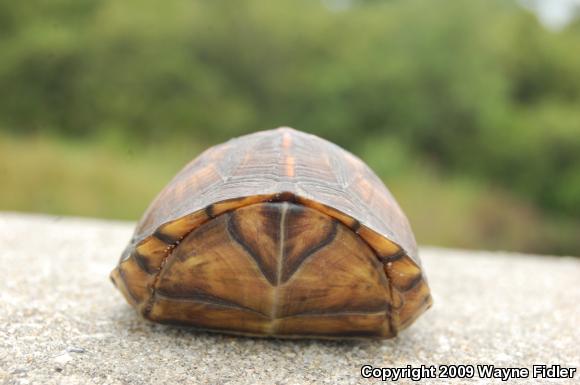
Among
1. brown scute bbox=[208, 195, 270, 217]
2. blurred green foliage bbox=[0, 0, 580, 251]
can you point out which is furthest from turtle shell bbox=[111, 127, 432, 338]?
blurred green foliage bbox=[0, 0, 580, 251]

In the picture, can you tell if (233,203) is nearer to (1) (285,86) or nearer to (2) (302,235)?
(2) (302,235)

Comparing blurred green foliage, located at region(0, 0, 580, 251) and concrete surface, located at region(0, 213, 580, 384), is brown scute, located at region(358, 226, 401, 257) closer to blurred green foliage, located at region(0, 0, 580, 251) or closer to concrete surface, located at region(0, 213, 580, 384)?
concrete surface, located at region(0, 213, 580, 384)

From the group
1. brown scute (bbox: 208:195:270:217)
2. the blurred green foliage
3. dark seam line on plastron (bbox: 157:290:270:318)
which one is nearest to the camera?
brown scute (bbox: 208:195:270:217)

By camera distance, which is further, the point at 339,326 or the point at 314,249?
the point at 339,326

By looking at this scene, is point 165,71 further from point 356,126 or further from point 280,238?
point 280,238

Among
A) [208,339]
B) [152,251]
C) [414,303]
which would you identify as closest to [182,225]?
[152,251]

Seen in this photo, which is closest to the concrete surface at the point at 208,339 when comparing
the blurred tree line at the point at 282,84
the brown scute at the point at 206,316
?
the brown scute at the point at 206,316

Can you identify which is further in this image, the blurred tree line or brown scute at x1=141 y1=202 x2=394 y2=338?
the blurred tree line
